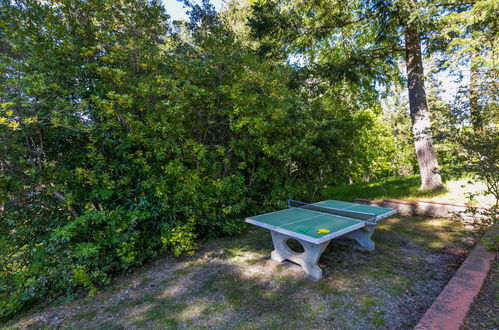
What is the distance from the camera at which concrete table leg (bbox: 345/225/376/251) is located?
374 centimetres

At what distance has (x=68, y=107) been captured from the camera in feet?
9.91

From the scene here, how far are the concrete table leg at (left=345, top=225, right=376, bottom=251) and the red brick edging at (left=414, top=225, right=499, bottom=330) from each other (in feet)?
3.89

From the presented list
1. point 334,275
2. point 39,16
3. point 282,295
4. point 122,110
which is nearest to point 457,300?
point 334,275

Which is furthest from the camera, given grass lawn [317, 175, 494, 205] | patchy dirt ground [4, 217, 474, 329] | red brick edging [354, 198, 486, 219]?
grass lawn [317, 175, 494, 205]

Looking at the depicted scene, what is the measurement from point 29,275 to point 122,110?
258 centimetres

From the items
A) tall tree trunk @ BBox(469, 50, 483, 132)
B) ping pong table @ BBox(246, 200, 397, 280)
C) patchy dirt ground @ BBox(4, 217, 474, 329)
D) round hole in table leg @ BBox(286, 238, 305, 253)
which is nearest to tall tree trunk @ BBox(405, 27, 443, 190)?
patchy dirt ground @ BBox(4, 217, 474, 329)

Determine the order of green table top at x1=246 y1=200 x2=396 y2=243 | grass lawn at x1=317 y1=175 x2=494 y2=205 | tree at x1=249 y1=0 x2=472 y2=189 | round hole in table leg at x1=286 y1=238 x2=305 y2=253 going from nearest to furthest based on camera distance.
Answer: green table top at x1=246 y1=200 x2=396 y2=243 < round hole in table leg at x1=286 y1=238 x2=305 y2=253 < grass lawn at x1=317 y1=175 x2=494 y2=205 < tree at x1=249 y1=0 x2=472 y2=189

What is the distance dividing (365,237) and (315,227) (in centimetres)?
138

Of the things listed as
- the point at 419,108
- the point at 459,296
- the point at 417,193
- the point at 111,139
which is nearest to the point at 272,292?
the point at 459,296

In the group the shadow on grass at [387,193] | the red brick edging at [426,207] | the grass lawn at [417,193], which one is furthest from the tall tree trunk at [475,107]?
the shadow on grass at [387,193]

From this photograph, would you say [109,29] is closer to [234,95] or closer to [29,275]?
[234,95]

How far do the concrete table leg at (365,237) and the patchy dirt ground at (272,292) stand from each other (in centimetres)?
13

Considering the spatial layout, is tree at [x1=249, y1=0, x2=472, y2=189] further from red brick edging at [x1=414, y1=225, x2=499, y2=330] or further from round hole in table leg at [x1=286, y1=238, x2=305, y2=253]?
round hole in table leg at [x1=286, y1=238, x2=305, y2=253]

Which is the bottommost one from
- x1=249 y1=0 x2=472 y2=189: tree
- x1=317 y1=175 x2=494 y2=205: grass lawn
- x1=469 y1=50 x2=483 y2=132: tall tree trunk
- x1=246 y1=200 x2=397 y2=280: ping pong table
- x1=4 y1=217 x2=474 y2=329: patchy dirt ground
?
x1=4 y1=217 x2=474 y2=329: patchy dirt ground
